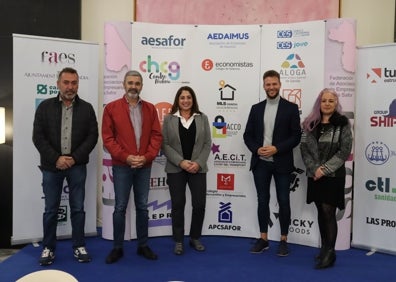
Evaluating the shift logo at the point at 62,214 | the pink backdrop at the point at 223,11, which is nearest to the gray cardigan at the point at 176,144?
the shift logo at the point at 62,214

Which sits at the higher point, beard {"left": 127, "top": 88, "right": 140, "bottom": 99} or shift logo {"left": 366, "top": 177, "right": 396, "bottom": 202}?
beard {"left": 127, "top": 88, "right": 140, "bottom": 99}

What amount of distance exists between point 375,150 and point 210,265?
188 centimetres

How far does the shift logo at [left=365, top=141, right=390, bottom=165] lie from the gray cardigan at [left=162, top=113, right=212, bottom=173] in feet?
5.06

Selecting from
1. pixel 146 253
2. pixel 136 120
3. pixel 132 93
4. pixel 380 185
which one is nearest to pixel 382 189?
pixel 380 185

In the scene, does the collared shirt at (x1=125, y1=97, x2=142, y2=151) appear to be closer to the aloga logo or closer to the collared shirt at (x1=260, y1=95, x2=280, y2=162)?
the aloga logo

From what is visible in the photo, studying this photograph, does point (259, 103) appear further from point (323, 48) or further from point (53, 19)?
point (53, 19)

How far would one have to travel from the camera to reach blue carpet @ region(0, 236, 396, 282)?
3201 millimetres

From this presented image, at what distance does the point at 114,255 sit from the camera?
138 inches

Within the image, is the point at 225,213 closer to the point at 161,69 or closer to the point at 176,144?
the point at 176,144

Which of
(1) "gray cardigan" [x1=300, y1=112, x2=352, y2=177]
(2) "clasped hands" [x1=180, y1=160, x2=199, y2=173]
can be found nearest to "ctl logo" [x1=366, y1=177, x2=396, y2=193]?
(1) "gray cardigan" [x1=300, y1=112, x2=352, y2=177]

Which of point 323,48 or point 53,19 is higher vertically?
point 53,19

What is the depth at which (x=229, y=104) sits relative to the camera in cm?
419

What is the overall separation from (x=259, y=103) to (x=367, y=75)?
41.9 inches

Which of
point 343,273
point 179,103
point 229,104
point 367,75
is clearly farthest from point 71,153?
point 367,75
